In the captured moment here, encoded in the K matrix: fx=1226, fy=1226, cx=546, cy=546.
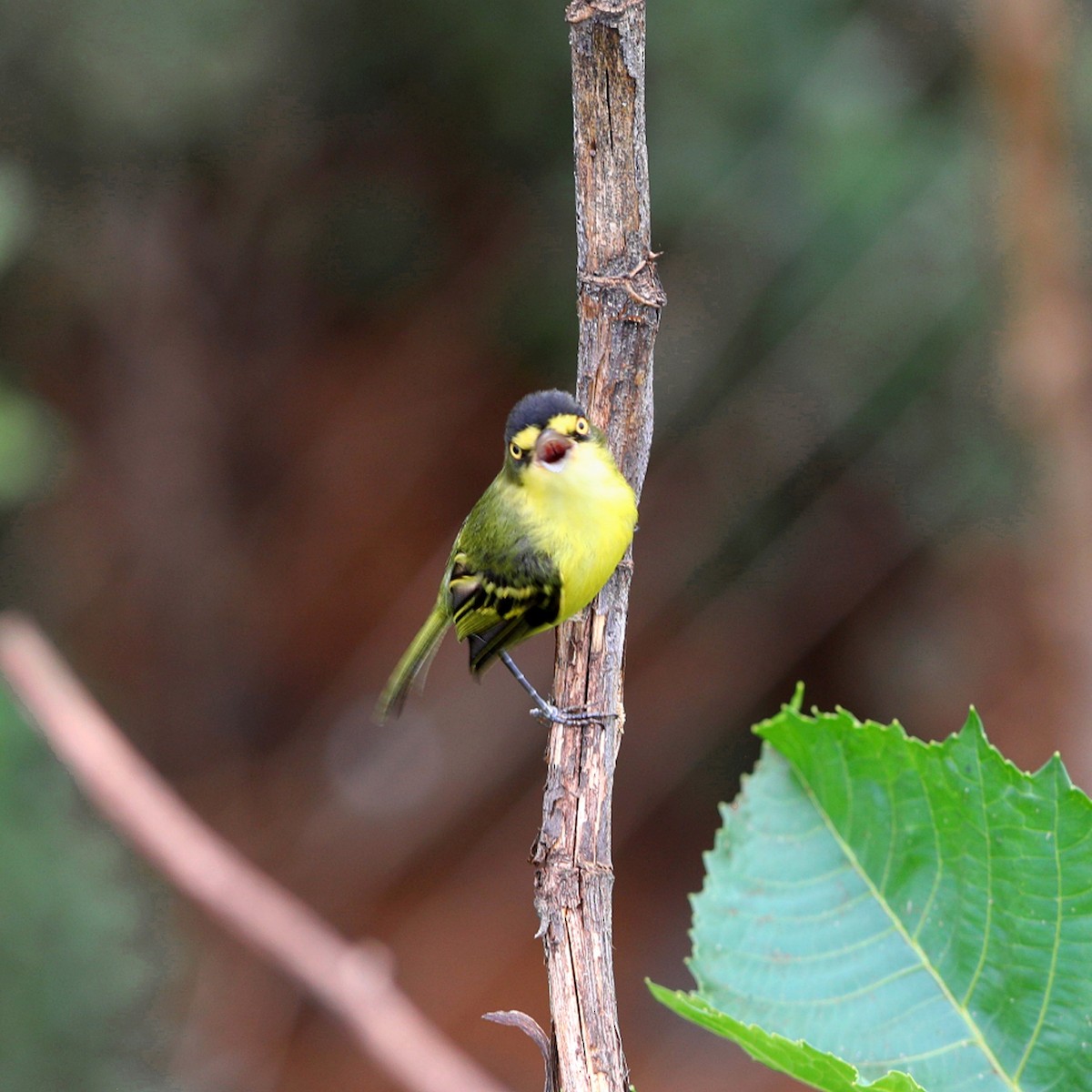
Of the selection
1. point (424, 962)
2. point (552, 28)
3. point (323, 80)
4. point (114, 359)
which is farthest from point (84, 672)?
point (552, 28)

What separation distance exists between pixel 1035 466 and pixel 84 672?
19.2ft

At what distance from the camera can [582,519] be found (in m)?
2.58

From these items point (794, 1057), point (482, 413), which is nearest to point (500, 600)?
point (794, 1057)

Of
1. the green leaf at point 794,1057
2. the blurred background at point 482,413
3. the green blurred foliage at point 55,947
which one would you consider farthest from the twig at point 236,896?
the blurred background at point 482,413

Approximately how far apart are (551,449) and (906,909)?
139 cm

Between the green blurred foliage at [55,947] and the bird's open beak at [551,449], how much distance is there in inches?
62.9

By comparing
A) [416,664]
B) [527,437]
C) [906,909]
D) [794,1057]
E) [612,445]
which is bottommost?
[794,1057]

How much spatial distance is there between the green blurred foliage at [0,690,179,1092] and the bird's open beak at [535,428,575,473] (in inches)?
62.9

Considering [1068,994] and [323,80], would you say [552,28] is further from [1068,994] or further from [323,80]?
[1068,994]

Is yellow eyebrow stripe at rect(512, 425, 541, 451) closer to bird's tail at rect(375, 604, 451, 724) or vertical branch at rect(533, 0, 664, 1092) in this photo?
vertical branch at rect(533, 0, 664, 1092)

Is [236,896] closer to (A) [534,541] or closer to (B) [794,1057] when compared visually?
(A) [534,541]

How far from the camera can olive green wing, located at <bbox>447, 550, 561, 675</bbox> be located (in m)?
2.68

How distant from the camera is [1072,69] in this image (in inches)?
234

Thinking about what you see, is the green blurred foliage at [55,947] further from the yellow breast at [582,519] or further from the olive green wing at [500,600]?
the yellow breast at [582,519]
